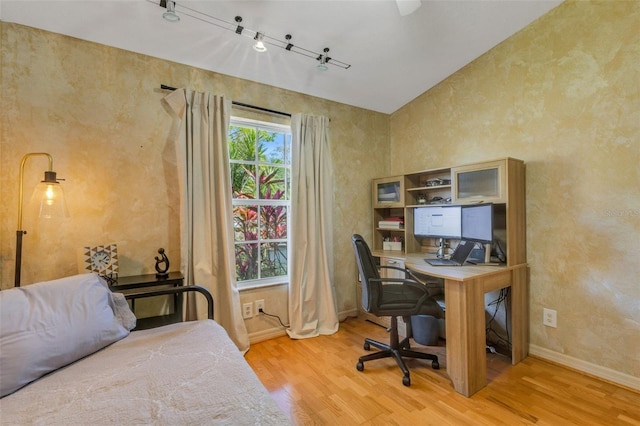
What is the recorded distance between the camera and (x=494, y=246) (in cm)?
252

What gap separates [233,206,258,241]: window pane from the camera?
274cm

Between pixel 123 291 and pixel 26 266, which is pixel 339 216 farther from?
pixel 26 266

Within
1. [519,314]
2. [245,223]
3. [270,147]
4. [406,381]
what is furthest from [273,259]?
[519,314]

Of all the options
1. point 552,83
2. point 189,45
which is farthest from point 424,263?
point 189,45

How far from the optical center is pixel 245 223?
2.79 m

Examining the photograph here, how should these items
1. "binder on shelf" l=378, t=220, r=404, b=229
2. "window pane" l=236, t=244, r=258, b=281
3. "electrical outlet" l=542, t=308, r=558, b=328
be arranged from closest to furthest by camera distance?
"electrical outlet" l=542, t=308, r=558, b=328 → "window pane" l=236, t=244, r=258, b=281 → "binder on shelf" l=378, t=220, r=404, b=229

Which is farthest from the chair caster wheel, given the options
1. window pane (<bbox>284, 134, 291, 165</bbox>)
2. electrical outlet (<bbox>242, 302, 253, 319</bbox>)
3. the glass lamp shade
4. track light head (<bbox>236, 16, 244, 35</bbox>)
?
track light head (<bbox>236, 16, 244, 35</bbox>)

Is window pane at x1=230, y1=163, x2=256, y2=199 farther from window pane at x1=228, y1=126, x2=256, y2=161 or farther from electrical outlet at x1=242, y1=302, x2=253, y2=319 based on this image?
electrical outlet at x1=242, y1=302, x2=253, y2=319

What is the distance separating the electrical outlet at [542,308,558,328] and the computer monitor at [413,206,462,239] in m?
0.89

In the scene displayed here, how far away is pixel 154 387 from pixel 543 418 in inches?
83.6

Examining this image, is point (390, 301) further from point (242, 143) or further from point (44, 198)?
point (44, 198)

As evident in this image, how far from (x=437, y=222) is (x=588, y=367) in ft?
5.09

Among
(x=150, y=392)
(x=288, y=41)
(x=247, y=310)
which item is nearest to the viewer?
(x=150, y=392)

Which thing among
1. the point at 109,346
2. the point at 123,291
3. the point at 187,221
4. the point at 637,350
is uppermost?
the point at 187,221
